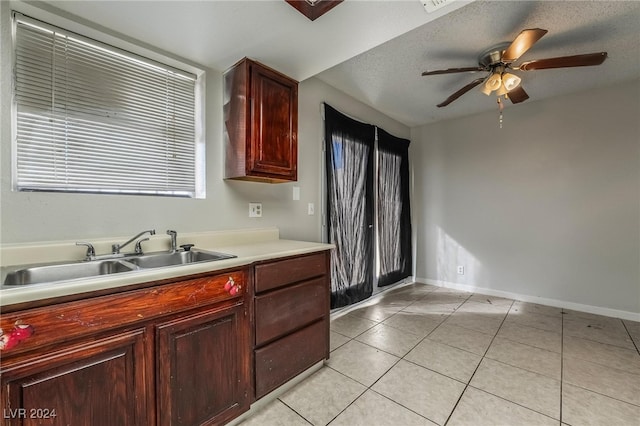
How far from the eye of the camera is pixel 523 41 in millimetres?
1652

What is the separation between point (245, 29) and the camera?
1561mm

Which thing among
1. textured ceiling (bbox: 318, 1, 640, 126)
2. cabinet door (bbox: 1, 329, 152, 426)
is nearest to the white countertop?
cabinet door (bbox: 1, 329, 152, 426)

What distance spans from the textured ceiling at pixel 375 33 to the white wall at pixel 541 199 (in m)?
0.58

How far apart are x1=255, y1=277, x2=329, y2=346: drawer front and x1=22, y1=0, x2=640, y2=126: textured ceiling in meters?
1.56

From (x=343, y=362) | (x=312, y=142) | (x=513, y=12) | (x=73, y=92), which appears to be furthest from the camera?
(x=312, y=142)

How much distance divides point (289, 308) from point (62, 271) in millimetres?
1154

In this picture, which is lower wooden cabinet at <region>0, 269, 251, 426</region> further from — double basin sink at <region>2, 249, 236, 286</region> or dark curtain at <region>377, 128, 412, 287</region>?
dark curtain at <region>377, 128, 412, 287</region>

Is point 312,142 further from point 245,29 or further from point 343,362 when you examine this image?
point 343,362

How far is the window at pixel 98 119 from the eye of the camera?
4.39 feet

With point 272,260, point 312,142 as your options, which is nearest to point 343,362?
point 272,260

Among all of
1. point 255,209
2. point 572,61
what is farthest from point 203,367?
point 572,61

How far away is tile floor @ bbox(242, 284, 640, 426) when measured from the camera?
1.50m

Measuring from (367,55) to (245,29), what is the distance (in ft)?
3.64

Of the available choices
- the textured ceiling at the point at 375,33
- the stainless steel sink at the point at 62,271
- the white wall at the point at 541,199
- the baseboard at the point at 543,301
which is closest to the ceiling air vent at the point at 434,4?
the textured ceiling at the point at 375,33
